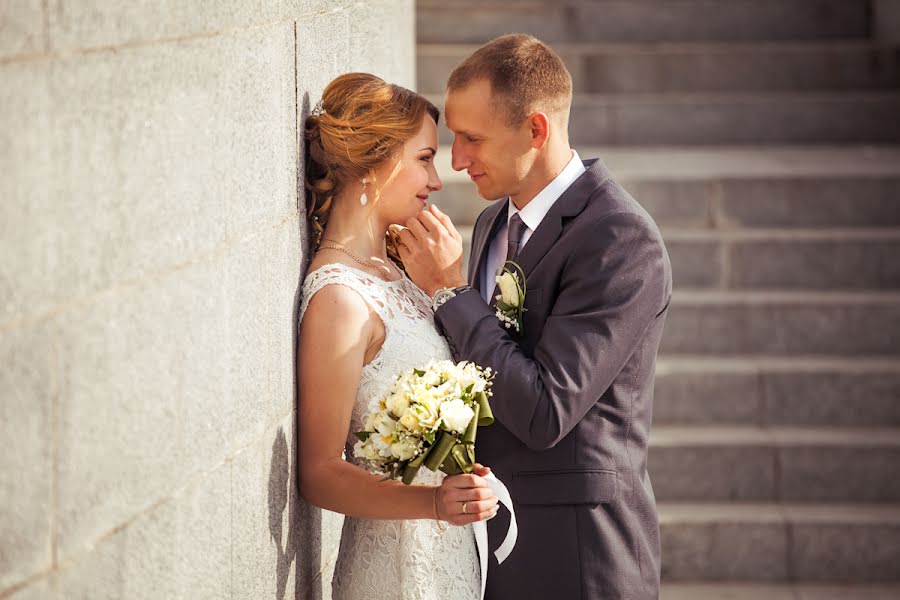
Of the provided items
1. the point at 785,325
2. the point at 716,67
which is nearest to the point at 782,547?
the point at 785,325

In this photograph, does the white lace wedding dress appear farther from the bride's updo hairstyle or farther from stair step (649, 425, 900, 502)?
stair step (649, 425, 900, 502)

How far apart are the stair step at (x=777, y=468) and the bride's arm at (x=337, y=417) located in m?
2.95

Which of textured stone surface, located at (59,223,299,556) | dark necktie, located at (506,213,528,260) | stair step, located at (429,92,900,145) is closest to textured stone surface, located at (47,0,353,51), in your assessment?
textured stone surface, located at (59,223,299,556)

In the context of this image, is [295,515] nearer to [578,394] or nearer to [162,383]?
[578,394]

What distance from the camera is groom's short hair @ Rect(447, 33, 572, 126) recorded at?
9.68ft

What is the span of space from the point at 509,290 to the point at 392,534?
645 mm

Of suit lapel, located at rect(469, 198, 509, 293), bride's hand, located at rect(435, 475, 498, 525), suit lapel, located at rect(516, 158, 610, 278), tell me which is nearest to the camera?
bride's hand, located at rect(435, 475, 498, 525)

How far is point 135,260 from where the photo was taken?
1563 mm

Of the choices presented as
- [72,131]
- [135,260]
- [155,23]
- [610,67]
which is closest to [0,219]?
[72,131]

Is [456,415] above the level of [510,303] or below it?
below

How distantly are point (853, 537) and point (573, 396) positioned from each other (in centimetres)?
284

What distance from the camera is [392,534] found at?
2.70m

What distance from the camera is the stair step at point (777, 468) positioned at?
521cm

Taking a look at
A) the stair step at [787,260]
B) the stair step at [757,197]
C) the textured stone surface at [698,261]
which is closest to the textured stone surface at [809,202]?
the stair step at [757,197]
